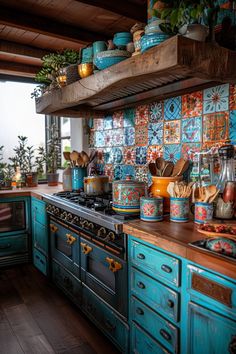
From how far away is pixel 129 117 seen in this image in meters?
2.73

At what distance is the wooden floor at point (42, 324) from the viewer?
1.98m

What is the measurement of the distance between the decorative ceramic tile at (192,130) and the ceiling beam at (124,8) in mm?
933

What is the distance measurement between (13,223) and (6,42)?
189 cm

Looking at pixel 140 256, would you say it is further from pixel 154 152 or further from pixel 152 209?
pixel 154 152

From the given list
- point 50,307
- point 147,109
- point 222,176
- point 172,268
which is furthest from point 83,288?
point 147,109

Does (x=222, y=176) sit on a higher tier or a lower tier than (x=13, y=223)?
higher

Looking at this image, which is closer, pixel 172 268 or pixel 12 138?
pixel 172 268

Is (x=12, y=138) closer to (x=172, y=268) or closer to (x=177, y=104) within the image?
(x=177, y=104)

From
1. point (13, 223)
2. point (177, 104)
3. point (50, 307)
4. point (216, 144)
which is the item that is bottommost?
point (50, 307)

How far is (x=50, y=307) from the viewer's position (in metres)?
2.48

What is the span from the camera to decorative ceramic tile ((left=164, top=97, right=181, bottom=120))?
2.22 meters

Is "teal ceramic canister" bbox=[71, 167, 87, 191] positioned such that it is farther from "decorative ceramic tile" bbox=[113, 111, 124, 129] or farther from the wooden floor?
the wooden floor

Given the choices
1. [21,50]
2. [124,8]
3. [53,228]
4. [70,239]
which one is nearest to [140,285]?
[70,239]

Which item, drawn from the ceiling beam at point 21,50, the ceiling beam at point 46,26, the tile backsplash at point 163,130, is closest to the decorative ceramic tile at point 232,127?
the tile backsplash at point 163,130
